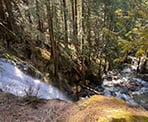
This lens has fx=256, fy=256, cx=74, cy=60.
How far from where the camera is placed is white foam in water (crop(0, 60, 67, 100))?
29.4 ft

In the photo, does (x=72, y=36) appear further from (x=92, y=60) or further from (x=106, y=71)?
(x=106, y=71)

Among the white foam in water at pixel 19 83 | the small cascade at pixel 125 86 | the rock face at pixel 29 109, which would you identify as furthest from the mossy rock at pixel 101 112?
the small cascade at pixel 125 86

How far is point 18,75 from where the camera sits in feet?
33.8

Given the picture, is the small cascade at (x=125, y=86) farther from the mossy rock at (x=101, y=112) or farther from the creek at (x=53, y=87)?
the mossy rock at (x=101, y=112)

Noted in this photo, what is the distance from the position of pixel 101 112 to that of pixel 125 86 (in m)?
12.1

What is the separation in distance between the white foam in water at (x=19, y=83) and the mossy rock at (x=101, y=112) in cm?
310

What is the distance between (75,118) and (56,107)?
0.88 metres

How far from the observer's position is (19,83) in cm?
959

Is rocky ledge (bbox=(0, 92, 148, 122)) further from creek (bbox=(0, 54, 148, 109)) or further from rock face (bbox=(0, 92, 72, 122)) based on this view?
creek (bbox=(0, 54, 148, 109))

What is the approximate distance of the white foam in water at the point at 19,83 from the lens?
29.4 ft

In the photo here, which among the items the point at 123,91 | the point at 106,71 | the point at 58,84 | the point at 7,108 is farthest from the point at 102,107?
the point at 106,71

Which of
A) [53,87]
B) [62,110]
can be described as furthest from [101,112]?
[53,87]

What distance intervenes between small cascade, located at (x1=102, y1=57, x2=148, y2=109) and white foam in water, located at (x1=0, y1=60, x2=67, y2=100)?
517 cm

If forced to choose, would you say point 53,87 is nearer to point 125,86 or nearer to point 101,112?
point 125,86
